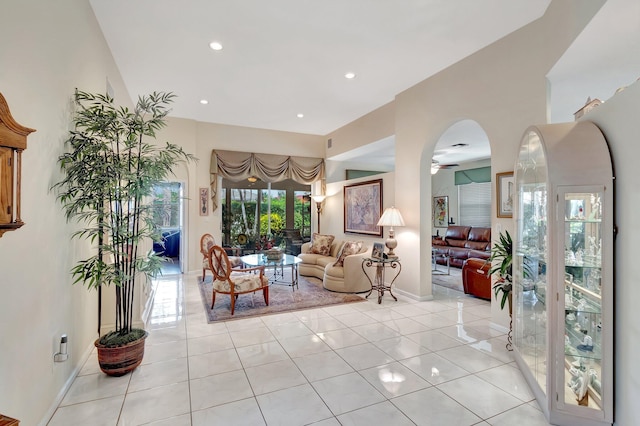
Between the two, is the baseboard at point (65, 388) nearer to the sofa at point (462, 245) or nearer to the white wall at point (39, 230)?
the white wall at point (39, 230)

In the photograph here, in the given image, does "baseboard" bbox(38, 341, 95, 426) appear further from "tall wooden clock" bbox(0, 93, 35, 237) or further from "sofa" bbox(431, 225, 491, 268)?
"sofa" bbox(431, 225, 491, 268)

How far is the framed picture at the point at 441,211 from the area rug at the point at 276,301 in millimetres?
5742

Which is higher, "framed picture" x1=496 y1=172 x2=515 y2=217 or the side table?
"framed picture" x1=496 y1=172 x2=515 y2=217

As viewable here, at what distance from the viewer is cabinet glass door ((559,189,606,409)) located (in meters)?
2.04

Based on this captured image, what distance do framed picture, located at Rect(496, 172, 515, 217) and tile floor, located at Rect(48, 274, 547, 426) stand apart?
1.41 metres

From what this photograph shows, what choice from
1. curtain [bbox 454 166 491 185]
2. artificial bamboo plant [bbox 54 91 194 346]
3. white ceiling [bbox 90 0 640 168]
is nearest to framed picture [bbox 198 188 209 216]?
white ceiling [bbox 90 0 640 168]

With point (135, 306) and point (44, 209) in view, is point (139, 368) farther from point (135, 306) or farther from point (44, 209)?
point (44, 209)

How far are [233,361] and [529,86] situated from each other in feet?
13.5

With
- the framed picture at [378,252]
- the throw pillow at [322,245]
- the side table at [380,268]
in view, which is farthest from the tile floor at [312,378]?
the throw pillow at [322,245]

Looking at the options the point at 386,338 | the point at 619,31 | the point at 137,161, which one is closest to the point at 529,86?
the point at 619,31

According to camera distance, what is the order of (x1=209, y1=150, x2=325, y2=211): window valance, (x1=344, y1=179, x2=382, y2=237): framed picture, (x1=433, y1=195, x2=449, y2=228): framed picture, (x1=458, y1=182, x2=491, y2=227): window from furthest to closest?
1. (x1=433, y1=195, x2=449, y2=228): framed picture
2. (x1=458, y1=182, x2=491, y2=227): window
3. (x1=209, y1=150, x2=325, y2=211): window valance
4. (x1=344, y1=179, x2=382, y2=237): framed picture

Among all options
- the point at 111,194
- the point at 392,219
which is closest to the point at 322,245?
the point at 392,219

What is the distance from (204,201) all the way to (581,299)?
651cm

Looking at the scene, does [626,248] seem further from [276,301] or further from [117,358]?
[276,301]
